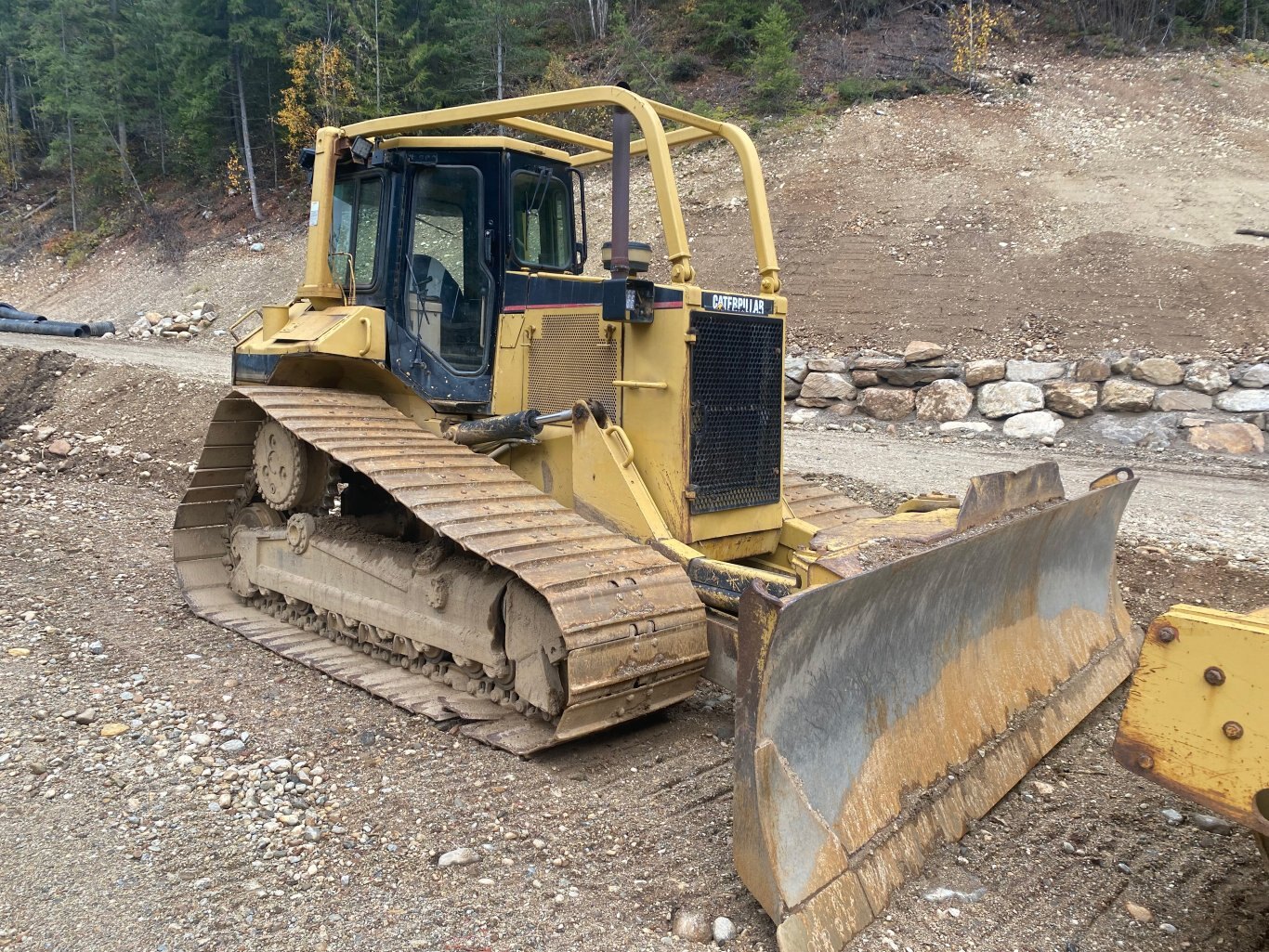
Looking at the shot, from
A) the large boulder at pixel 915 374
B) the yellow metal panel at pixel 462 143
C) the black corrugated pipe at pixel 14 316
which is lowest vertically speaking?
the large boulder at pixel 915 374

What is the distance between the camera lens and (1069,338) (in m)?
13.2

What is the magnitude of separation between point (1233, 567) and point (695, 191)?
15.6 meters

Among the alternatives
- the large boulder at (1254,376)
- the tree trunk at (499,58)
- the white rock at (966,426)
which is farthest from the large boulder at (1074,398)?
the tree trunk at (499,58)

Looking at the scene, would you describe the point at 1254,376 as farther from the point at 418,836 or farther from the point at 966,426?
the point at 418,836

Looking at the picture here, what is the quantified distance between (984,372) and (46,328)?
19909 mm

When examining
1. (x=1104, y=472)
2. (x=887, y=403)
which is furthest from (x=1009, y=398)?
(x=1104, y=472)

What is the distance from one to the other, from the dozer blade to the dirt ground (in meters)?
0.13

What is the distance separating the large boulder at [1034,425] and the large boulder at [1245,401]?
5.62ft

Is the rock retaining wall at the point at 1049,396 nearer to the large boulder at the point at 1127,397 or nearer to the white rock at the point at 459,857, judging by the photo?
the large boulder at the point at 1127,397

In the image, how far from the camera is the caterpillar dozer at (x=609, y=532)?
326cm

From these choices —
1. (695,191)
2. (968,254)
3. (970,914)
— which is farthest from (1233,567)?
(695,191)

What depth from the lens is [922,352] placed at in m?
12.8

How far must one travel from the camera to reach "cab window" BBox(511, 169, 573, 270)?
5.49 m

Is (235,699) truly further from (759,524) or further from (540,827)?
(759,524)
